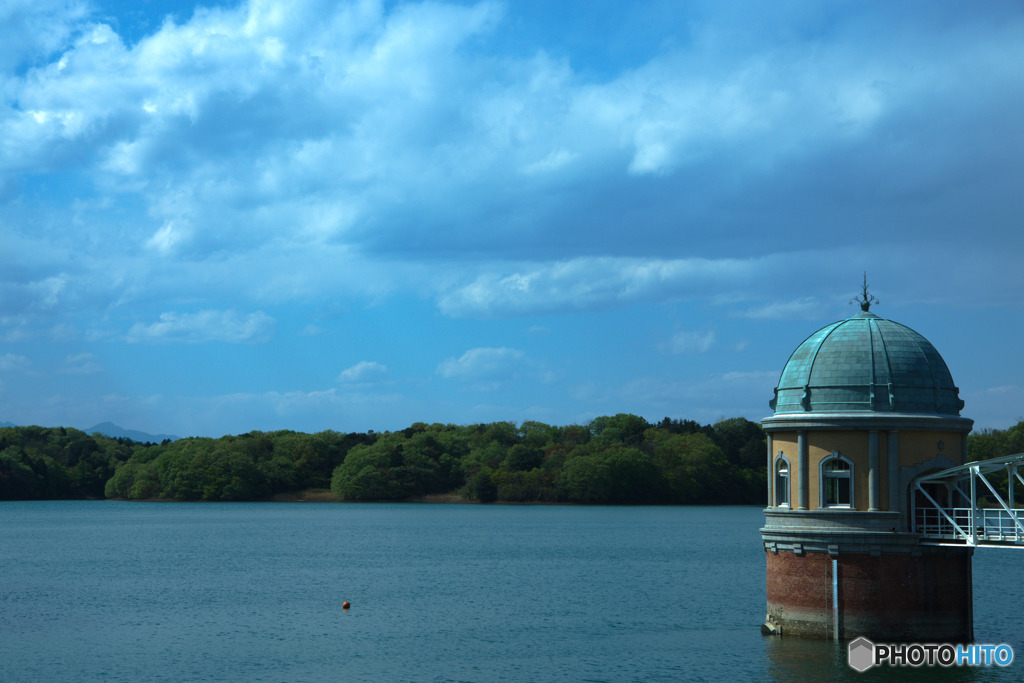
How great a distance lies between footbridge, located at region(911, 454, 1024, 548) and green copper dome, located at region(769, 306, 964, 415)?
2738mm

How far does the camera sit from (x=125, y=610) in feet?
185

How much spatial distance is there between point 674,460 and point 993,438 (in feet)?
188

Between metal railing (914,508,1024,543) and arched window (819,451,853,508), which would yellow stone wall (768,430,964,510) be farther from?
metal railing (914,508,1024,543)

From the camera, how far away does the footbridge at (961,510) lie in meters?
37.4

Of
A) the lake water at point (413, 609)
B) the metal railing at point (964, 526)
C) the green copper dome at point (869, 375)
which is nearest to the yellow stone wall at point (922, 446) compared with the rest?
the green copper dome at point (869, 375)

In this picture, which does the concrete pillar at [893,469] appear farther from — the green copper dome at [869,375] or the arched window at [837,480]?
the arched window at [837,480]

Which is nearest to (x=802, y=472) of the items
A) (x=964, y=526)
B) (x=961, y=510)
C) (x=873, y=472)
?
(x=873, y=472)

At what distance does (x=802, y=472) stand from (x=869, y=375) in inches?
173

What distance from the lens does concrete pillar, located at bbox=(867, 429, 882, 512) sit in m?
39.8

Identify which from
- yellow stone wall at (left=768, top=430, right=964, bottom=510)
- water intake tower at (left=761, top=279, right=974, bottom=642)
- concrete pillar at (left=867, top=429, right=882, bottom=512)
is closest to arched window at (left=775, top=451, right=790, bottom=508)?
water intake tower at (left=761, top=279, right=974, bottom=642)

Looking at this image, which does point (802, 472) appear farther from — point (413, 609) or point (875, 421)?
point (413, 609)

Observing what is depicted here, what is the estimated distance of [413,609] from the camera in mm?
57188

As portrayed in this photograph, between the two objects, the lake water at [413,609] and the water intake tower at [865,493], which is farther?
the lake water at [413,609]

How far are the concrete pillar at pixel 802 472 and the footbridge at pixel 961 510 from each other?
3.81m
